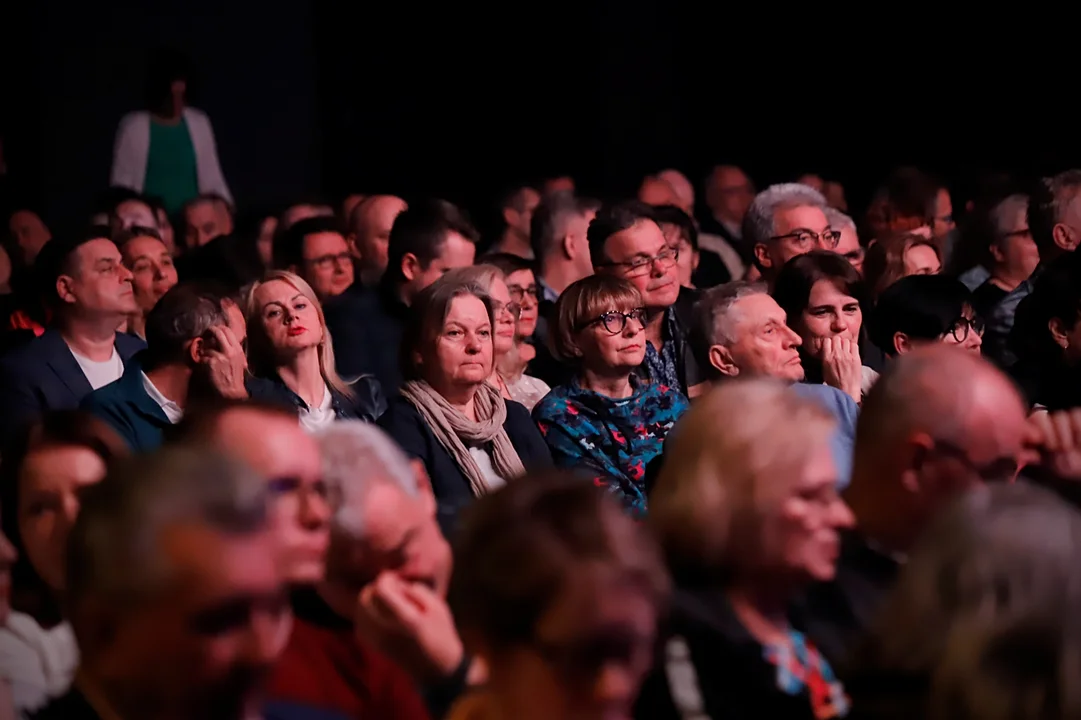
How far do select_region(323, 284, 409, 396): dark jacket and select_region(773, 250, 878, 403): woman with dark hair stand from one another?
1.32 meters

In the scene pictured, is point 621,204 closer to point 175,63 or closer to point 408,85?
point 175,63

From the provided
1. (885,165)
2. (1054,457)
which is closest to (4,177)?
(885,165)

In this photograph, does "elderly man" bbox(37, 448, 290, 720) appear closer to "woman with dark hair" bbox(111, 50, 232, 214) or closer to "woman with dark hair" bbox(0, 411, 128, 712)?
"woman with dark hair" bbox(0, 411, 128, 712)

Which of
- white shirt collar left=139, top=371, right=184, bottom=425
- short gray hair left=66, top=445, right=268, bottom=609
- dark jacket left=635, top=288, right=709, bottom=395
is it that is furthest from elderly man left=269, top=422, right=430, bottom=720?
dark jacket left=635, top=288, right=709, bottom=395

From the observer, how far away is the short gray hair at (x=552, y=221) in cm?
646

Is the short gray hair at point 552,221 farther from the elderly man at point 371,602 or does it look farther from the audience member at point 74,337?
the elderly man at point 371,602

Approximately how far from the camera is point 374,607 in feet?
7.83

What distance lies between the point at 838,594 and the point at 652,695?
49 centimetres

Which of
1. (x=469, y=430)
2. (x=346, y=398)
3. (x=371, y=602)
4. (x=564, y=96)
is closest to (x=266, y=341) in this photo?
(x=346, y=398)

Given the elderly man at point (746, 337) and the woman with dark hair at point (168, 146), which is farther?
the woman with dark hair at point (168, 146)

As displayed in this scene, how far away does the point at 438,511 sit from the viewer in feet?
11.0

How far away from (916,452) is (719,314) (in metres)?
2.03

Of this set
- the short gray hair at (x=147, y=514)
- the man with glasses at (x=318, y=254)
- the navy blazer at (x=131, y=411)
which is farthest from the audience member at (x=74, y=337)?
the short gray hair at (x=147, y=514)

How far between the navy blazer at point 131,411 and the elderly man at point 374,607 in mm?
1940
